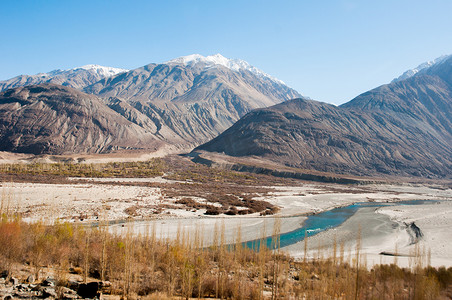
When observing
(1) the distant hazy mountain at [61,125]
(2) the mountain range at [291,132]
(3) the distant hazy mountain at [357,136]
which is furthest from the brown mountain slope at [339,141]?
(1) the distant hazy mountain at [61,125]

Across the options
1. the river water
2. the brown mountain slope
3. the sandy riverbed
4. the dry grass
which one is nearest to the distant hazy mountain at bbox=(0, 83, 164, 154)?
the brown mountain slope

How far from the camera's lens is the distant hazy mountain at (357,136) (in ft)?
354

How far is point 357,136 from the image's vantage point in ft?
400

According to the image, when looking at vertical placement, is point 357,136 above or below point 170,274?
above

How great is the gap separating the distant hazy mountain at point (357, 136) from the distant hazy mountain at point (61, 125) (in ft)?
128

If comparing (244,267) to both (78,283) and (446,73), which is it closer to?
(78,283)

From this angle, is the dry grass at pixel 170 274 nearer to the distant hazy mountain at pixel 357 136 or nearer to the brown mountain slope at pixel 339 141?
the brown mountain slope at pixel 339 141

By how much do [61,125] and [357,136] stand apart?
12288 centimetres

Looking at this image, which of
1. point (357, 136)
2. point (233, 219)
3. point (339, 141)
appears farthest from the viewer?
point (357, 136)

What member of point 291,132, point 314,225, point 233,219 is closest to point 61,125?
point 291,132

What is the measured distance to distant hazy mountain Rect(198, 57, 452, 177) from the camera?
108 metres

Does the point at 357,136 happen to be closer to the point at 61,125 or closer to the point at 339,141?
the point at 339,141

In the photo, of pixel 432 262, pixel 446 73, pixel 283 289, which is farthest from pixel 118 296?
pixel 446 73

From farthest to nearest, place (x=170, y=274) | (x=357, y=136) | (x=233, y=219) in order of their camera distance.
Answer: (x=357, y=136), (x=233, y=219), (x=170, y=274)
